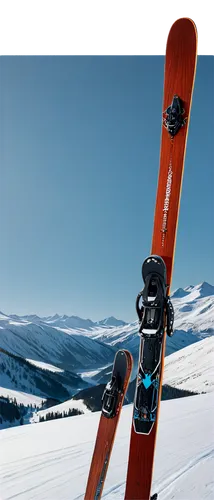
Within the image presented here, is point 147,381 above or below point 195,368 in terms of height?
above

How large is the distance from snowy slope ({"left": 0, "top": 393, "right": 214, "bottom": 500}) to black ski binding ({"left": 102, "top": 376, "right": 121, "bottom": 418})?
83 centimetres

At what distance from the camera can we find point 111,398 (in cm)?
186

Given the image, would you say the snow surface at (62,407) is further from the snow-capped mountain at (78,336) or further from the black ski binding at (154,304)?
the black ski binding at (154,304)

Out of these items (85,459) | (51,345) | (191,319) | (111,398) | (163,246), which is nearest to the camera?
(163,246)

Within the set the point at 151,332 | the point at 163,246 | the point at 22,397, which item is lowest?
the point at 22,397

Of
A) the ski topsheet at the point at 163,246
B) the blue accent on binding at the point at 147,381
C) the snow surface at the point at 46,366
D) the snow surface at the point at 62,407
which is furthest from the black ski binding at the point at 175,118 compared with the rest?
the snow surface at the point at 46,366

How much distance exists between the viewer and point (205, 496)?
8.82ft

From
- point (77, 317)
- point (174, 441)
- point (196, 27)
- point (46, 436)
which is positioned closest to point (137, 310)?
point (196, 27)

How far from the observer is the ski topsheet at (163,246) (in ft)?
5.01

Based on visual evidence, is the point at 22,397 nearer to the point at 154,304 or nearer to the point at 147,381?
the point at 147,381

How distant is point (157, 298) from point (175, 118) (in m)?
0.66

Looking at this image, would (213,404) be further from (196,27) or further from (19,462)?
(196,27)

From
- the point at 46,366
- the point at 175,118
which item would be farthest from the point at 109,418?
the point at 46,366

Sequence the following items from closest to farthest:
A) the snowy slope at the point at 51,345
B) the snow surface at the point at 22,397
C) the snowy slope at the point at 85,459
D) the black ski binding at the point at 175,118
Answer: the black ski binding at the point at 175,118, the snowy slope at the point at 85,459, the snow surface at the point at 22,397, the snowy slope at the point at 51,345
